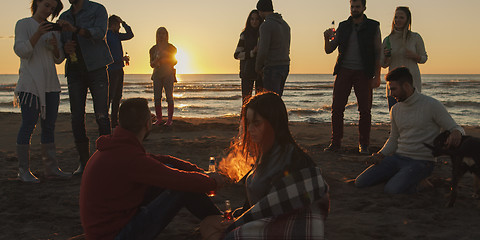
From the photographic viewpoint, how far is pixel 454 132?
4094 mm

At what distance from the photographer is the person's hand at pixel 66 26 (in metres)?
4.74

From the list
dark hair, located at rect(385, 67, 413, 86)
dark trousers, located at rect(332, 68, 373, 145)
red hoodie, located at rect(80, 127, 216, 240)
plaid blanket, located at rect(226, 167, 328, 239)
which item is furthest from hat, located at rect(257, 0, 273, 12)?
plaid blanket, located at rect(226, 167, 328, 239)

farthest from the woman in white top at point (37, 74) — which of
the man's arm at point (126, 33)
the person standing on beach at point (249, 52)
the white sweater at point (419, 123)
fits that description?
the white sweater at point (419, 123)

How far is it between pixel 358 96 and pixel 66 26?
428cm

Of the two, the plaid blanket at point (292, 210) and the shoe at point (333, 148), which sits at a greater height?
the plaid blanket at point (292, 210)

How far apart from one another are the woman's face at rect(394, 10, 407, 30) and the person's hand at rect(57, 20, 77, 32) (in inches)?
170

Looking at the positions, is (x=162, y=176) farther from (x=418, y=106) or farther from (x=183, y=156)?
(x=183, y=156)

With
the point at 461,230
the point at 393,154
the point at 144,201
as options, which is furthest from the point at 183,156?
the point at 461,230

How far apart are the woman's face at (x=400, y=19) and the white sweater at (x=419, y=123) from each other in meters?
1.73

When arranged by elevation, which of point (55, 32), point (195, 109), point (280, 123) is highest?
point (55, 32)

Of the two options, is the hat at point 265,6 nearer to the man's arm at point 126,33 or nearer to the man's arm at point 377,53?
the man's arm at point 377,53

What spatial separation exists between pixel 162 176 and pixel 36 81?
9.35 feet

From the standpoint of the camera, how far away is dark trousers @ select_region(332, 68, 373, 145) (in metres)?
6.53

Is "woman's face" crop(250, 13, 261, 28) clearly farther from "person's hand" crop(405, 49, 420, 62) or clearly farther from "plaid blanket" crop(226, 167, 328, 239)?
"plaid blanket" crop(226, 167, 328, 239)
